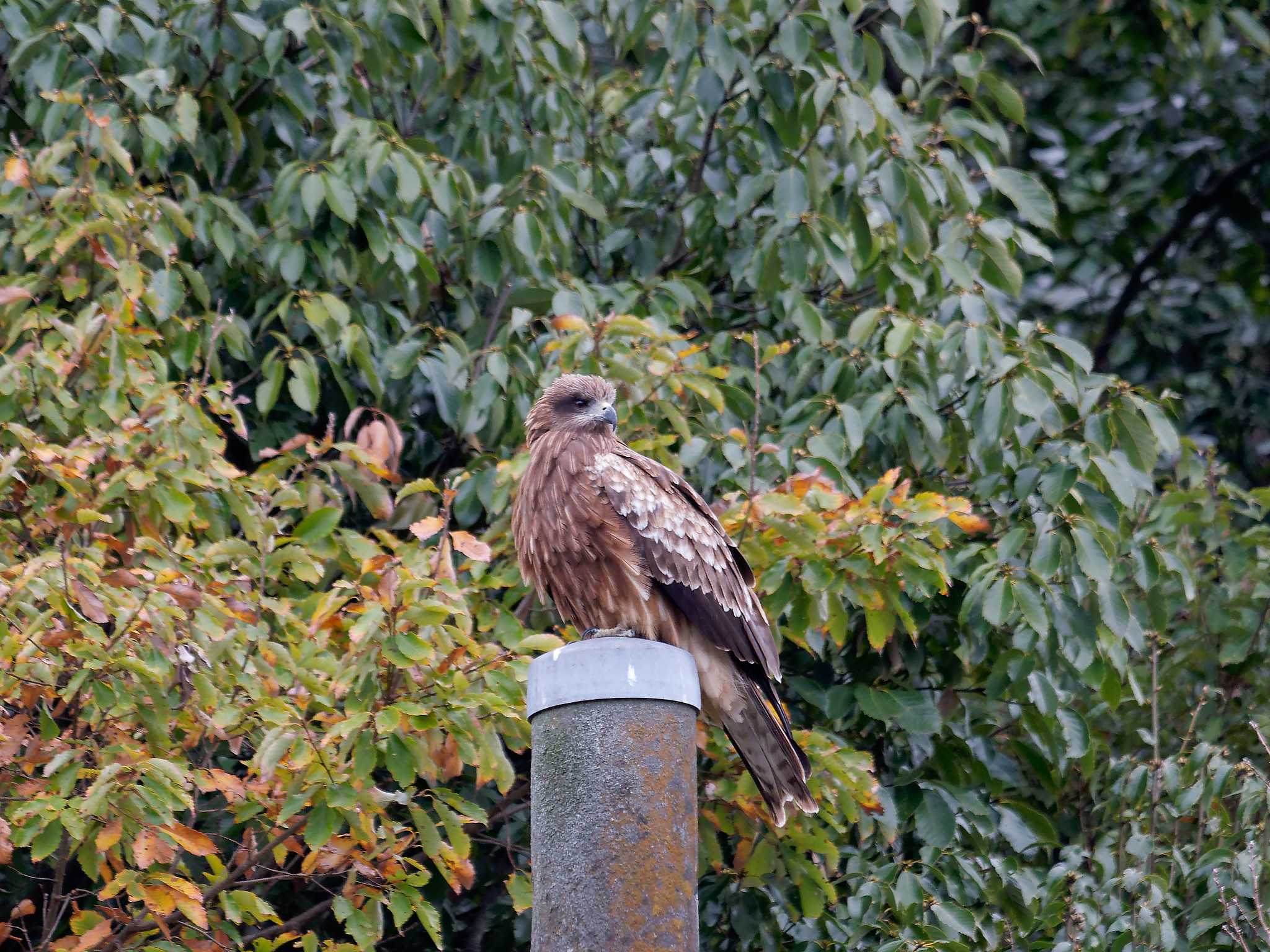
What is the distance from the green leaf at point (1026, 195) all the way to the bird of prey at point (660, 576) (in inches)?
100

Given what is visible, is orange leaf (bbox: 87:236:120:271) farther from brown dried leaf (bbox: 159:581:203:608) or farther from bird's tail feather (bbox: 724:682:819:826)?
bird's tail feather (bbox: 724:682:819:826)

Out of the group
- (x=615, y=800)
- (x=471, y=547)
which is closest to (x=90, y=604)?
(x=471, y=547)

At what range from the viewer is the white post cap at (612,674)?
3.86 m

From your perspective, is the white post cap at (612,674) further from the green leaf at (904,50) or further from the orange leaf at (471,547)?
the green leaf at (904,50)

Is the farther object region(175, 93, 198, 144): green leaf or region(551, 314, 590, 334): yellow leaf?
region(175, 93, 198, 144): green leaf

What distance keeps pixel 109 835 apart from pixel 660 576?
1880mm

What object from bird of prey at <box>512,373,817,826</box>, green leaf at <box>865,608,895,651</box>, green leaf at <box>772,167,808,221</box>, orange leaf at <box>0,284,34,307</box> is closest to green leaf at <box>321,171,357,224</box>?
orange leaf at <box>0,284,34,307</box>

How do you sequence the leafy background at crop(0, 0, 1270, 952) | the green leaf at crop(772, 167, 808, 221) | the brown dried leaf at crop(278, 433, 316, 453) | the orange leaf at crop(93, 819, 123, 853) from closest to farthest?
the orange leaf at crop(93, 819, 123, 853)
the leafy background at crop(0, 0, 1270, 952)
the brown dried leaf at crop(278, 433, 316, 453)
the green leaf at crop(772, 167, 808, 221)

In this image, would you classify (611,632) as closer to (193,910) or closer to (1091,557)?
(193,910)

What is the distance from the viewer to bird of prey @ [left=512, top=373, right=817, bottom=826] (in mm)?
5523

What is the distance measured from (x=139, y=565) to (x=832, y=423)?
2.77m

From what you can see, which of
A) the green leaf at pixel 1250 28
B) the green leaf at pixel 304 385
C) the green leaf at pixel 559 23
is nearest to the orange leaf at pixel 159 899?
the green leaf at pixel 304 385

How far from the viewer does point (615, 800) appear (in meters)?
3.78

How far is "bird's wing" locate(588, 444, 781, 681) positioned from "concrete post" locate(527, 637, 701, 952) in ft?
5.08
